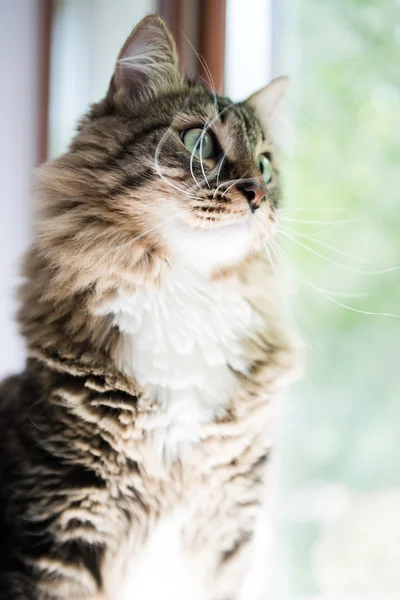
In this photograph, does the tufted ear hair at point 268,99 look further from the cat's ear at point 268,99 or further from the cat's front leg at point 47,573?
the cat's front leg at point 47,573

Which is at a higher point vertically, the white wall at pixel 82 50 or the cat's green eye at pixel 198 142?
the white wall at pixel 82 50

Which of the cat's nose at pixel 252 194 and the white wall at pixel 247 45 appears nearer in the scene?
the cat's nose at pixel 252 194

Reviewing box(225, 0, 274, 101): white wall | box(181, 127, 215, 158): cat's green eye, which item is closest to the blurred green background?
box(225, 0, 274, 101): white wall

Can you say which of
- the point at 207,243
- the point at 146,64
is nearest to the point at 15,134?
the point at 146,64

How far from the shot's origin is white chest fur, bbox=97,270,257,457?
3.57 ft

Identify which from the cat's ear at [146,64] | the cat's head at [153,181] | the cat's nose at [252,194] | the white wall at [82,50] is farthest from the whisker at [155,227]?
the white wall at [82,50]

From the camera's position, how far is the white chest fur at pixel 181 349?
3.57ft

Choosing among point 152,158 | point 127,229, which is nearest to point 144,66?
point 152,158

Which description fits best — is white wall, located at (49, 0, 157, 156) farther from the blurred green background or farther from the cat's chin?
the cat's chin

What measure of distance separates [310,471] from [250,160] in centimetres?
83

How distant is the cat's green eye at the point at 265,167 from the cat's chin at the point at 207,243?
225 mm

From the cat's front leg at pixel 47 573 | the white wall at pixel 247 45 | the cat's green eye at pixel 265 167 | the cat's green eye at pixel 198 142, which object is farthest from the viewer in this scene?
the white wall at pixel 247 45

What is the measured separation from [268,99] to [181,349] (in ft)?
1.98

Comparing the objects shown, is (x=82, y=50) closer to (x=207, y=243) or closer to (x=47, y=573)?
(x=207, y=243)
